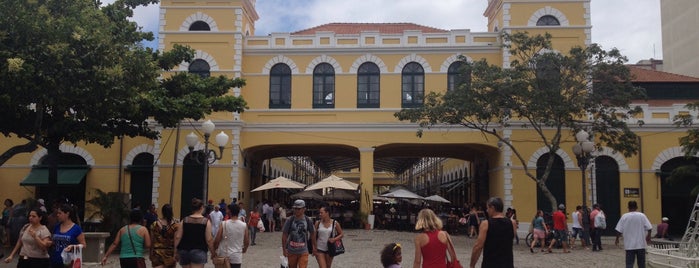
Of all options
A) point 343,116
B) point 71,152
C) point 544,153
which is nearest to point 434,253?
point 343,116

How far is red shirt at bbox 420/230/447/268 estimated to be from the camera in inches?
283

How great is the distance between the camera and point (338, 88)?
2766cm

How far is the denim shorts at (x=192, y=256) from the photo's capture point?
8.92 m

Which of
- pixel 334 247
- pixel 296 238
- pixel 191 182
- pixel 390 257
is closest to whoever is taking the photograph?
pixel 390 257

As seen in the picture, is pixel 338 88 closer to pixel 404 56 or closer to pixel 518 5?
pixel 404 56

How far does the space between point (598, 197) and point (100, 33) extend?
65.6 ft

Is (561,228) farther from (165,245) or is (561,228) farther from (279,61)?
(279,61)

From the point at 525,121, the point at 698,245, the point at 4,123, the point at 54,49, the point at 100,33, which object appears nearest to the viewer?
the point at 698,245

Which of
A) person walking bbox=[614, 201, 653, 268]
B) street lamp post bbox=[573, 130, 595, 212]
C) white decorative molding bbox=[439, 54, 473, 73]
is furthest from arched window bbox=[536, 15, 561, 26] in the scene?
person walking bbox=[614, 201, 653, 268]

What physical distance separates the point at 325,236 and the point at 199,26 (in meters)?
19.1

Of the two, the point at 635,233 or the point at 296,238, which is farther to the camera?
the point at 635,233

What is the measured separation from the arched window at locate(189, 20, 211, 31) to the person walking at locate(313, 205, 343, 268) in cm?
1855

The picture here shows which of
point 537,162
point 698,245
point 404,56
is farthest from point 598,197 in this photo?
point 698,245

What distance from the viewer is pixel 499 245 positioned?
751 centimetres
